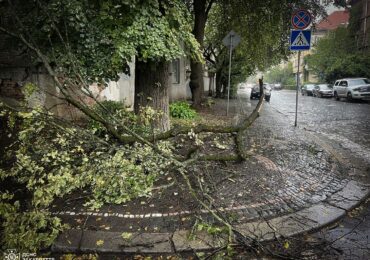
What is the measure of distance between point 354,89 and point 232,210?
1929 cm

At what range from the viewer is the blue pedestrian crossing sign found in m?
7.95

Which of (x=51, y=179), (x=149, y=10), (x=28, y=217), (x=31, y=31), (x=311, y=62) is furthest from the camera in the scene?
(x=311, y=62)

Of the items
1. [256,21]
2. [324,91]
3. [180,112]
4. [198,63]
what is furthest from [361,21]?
[180,112]

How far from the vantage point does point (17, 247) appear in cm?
263

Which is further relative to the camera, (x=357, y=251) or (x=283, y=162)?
(x=283, y=162)

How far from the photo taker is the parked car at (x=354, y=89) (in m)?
18.5

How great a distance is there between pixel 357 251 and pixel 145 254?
6.70ft

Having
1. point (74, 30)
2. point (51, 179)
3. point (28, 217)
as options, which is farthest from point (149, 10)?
point (28, 217)

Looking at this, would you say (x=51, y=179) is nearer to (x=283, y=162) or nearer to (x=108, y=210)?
(x=108, y=210)

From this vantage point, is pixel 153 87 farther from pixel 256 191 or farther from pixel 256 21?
pixel 256 21

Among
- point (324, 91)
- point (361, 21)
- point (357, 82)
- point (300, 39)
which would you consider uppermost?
point (361, 21)

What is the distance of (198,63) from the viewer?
37.8 ft

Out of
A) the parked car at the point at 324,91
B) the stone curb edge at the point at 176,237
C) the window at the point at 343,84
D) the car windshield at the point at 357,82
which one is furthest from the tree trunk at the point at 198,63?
the parked car at the point at 324,91

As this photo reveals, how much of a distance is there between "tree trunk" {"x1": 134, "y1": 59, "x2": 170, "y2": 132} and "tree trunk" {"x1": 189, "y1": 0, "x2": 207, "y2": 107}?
446 cm
